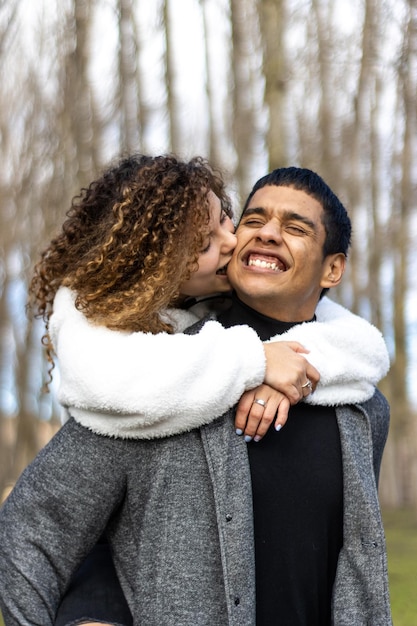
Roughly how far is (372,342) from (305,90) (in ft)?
42.8

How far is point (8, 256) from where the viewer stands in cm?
1503

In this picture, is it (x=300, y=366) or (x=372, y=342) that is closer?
(x=300, y=366)

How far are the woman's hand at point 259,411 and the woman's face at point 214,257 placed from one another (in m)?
0.42

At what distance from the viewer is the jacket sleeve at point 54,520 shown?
7.75 feet

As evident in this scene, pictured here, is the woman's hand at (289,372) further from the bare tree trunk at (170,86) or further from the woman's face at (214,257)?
the bare tree trunk at (170,86)

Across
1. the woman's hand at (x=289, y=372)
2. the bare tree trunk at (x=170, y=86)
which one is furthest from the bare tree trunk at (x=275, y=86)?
the woman's hand at (x=289, y=372)

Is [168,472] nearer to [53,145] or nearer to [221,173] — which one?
[221,173]

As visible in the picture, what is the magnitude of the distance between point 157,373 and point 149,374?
2 cm

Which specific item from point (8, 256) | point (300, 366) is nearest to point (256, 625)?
point (300, 366)

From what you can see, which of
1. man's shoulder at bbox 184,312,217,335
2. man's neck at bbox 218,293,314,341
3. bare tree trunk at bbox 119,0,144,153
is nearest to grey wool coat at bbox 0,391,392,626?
man's shoulder at bbox 184,312,217,335

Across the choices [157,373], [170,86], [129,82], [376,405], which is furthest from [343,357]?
[129,82]

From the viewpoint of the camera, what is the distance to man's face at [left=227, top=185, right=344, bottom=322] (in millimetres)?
2721

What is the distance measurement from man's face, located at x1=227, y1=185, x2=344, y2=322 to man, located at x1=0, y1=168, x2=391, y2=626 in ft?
0.05

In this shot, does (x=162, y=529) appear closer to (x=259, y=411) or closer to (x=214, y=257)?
(x=259, y=411)
